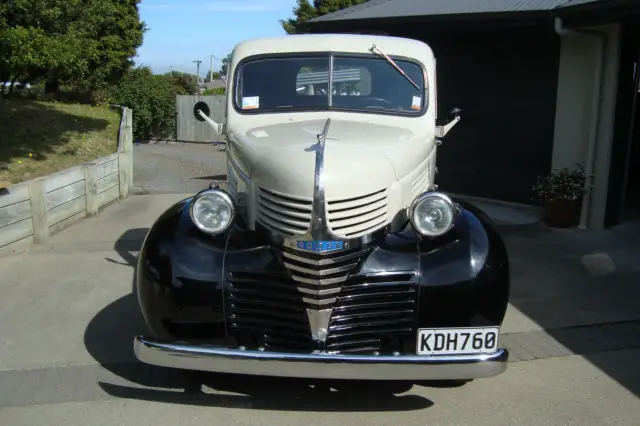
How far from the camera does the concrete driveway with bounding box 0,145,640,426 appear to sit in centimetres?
359

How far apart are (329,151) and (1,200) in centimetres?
471

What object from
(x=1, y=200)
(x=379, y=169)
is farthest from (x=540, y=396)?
(x=1, y=200)

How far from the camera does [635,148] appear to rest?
40.7 feet

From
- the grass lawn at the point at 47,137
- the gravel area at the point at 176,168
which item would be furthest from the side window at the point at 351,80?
the grass lawn at the point at 47,137

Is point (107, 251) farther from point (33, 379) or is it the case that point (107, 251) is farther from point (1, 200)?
point (33, 379)

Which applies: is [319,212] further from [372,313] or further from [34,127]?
[34,127]

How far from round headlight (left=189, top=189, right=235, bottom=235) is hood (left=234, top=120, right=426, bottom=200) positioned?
0.80 ft

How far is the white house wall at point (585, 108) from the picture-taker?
785cm

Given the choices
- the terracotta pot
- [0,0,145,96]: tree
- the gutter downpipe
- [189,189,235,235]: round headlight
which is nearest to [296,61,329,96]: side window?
[189,189,235,235]: round headlight

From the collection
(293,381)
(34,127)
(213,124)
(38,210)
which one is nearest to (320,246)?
(293,381)

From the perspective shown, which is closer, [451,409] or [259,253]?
[259,253]

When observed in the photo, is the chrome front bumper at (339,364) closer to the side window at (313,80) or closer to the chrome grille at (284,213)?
the chrome grille at (284,213)

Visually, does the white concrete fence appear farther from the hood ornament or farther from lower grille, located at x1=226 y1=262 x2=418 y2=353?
the hood ornament

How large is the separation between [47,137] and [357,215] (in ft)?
43.1
